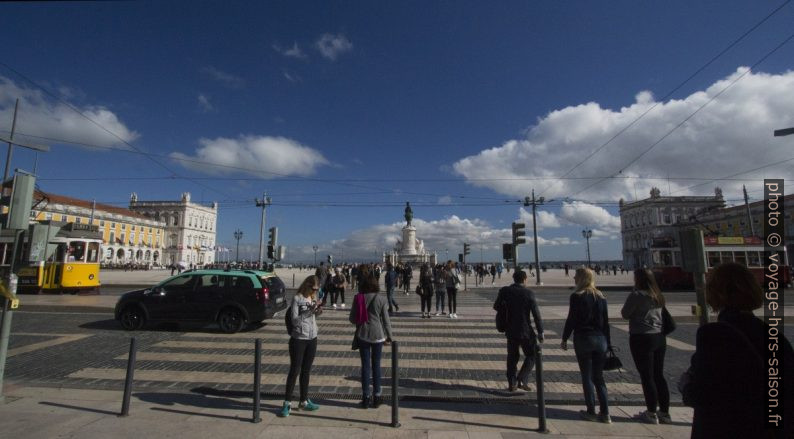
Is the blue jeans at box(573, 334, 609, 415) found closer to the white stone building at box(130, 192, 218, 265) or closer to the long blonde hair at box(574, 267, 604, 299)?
the long blonde hair at box(574, 267, 604, 299)

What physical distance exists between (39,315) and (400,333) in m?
12.1

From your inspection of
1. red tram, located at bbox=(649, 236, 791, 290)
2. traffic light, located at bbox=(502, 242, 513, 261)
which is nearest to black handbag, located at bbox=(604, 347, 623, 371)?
traffic light, located at bbox=(502, 242, 513, 261)

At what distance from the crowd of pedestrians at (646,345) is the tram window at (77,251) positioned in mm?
20126

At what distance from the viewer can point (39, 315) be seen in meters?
12.9

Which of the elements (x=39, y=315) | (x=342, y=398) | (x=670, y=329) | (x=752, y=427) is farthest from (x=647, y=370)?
(x=39, y=315)

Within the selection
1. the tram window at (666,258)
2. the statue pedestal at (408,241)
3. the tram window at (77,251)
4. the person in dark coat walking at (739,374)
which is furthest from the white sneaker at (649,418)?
the statue pedestal at (408,241)

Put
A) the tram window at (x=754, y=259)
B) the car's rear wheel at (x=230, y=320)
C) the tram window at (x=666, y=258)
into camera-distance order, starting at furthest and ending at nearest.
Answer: the tram window at (x=666, y=258), the tram window at (x=754, y=259), the car's rear wheel at (x=230, y=320)

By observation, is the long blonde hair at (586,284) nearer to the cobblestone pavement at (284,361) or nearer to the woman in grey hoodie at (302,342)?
the cobblestone pavement at (284,361)

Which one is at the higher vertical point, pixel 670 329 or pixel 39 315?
pixel 670 329

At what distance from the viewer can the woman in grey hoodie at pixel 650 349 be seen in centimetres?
462

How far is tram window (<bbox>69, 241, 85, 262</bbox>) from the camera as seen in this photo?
Result: 19.3m

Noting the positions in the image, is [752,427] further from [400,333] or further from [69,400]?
[400,333]

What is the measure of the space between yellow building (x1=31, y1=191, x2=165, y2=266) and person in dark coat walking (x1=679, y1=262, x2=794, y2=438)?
9224cm

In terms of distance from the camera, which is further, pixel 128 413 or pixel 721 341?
pixel 128 413
